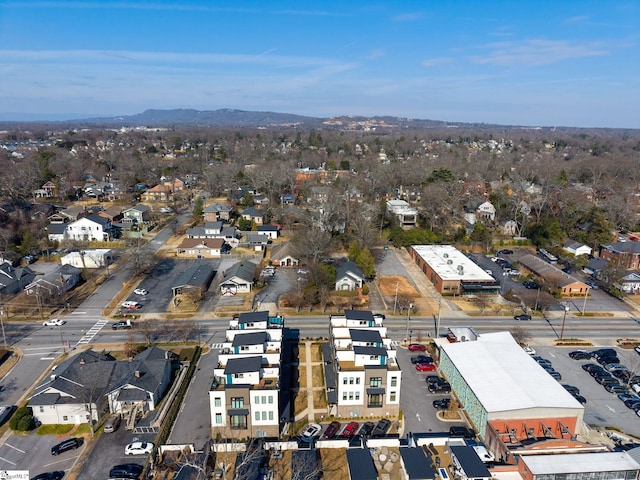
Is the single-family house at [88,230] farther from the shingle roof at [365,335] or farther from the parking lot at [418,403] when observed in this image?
the parking lot at [418,403]

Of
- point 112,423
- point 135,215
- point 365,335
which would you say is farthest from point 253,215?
point 112,423

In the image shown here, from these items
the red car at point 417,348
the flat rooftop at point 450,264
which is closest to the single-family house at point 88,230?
the flat rooftop at point 450,264

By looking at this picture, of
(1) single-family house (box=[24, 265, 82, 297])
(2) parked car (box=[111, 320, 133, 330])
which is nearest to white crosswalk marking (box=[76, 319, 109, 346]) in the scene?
(2) parked car (box=[111, 320, 133, 330])

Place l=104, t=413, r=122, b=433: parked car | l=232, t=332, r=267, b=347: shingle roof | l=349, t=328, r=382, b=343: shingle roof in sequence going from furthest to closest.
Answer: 1. l=349, t=328, r=382, b=343: shingle roof
2. l=232, t=332, r=267, b=347: shingle roof
3. l=104, t=413, r=122, b=433: parked car

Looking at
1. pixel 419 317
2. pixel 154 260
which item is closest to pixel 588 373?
pixel 419 317

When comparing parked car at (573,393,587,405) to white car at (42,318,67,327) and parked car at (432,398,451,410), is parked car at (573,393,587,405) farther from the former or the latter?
white car at (42,318,67,327)

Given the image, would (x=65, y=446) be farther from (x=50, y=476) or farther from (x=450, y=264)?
(x=450, y=264)

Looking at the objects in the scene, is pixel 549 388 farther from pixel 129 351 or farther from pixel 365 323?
pixel 129 351
